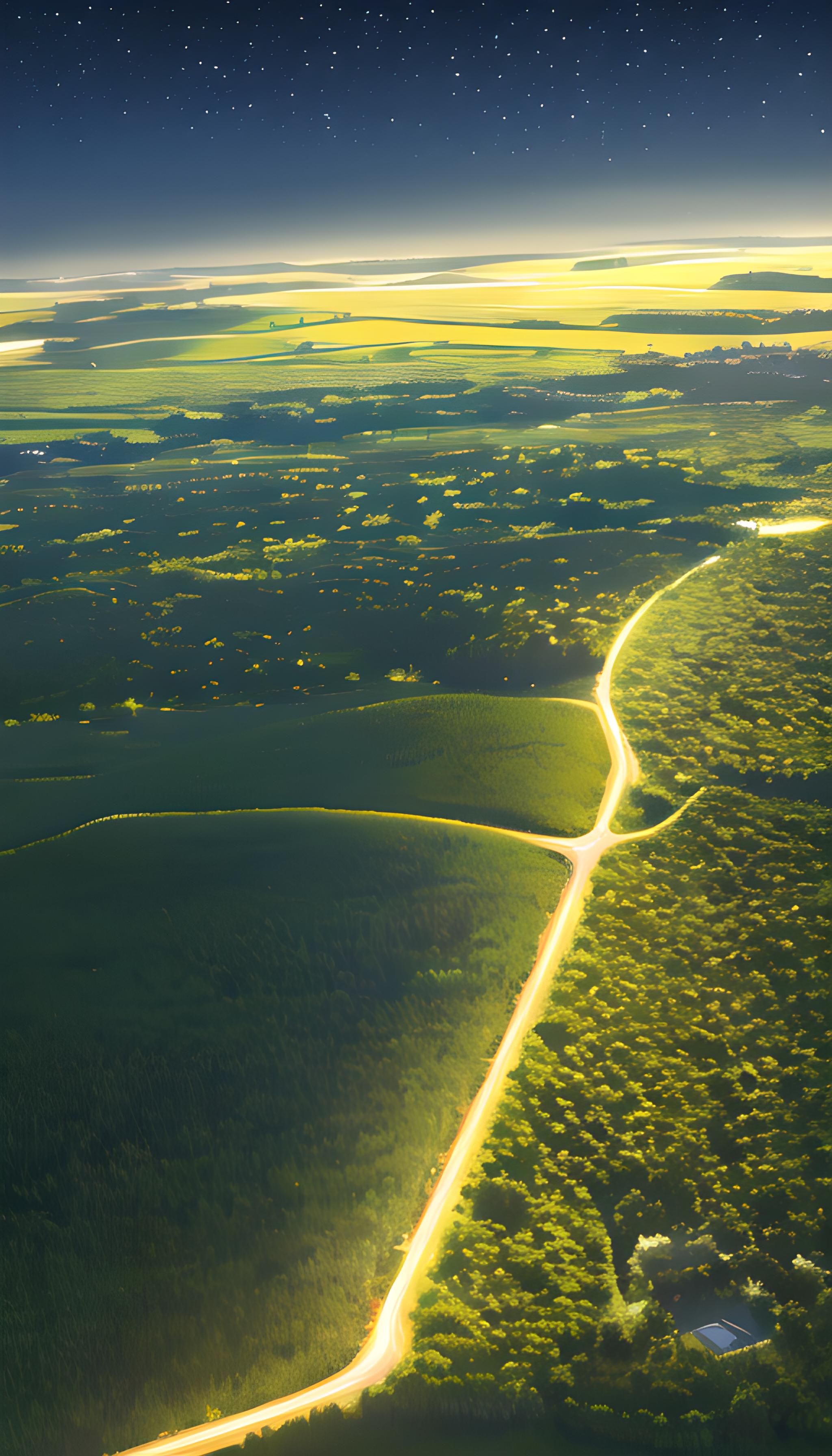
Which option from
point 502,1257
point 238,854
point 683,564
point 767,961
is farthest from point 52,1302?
point 683,564

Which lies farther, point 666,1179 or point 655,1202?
point 666,1179

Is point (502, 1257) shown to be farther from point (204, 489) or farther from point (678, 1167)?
point (204, 489)

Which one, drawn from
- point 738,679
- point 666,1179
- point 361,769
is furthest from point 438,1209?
point 738,679

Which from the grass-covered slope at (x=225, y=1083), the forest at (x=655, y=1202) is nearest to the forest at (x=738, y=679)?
the forest at (x=655, y=1202)

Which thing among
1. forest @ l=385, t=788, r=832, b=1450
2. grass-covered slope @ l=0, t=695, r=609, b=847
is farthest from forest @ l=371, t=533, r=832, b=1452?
grass-covered slope @ l=0, t=695, r=609, b=847

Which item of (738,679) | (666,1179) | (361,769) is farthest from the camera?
(738,679)

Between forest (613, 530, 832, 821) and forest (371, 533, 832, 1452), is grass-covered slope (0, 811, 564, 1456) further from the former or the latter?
forest (613, 530, 832, 821)

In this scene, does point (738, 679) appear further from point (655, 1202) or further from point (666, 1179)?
point (655, 1202)
